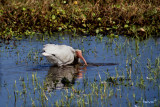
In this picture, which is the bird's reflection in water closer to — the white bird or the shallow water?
the shallow water

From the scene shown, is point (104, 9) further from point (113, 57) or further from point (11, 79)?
point (11, 79)

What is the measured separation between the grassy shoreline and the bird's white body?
14.6 feet

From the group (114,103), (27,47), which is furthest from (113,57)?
(114,103)

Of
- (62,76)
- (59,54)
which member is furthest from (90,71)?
(59,54)

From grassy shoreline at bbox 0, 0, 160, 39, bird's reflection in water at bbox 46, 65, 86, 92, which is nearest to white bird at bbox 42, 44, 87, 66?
bird's reflection in water at bbox 46, 65, 86, 92

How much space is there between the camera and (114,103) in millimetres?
6672

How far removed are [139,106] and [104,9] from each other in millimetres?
10424

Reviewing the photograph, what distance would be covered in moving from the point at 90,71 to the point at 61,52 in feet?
3.24

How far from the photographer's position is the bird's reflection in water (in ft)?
26.2

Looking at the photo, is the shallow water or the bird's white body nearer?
the shallow water

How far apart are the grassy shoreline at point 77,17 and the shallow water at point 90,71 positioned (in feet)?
3.77

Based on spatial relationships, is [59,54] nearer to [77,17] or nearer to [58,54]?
[58,54]

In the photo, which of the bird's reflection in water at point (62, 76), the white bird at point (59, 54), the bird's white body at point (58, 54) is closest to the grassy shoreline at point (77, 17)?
the white bird at point (59, 54)

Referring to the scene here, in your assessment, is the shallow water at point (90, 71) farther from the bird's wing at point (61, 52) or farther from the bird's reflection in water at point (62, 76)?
the bird's wing at point (61, 52)
